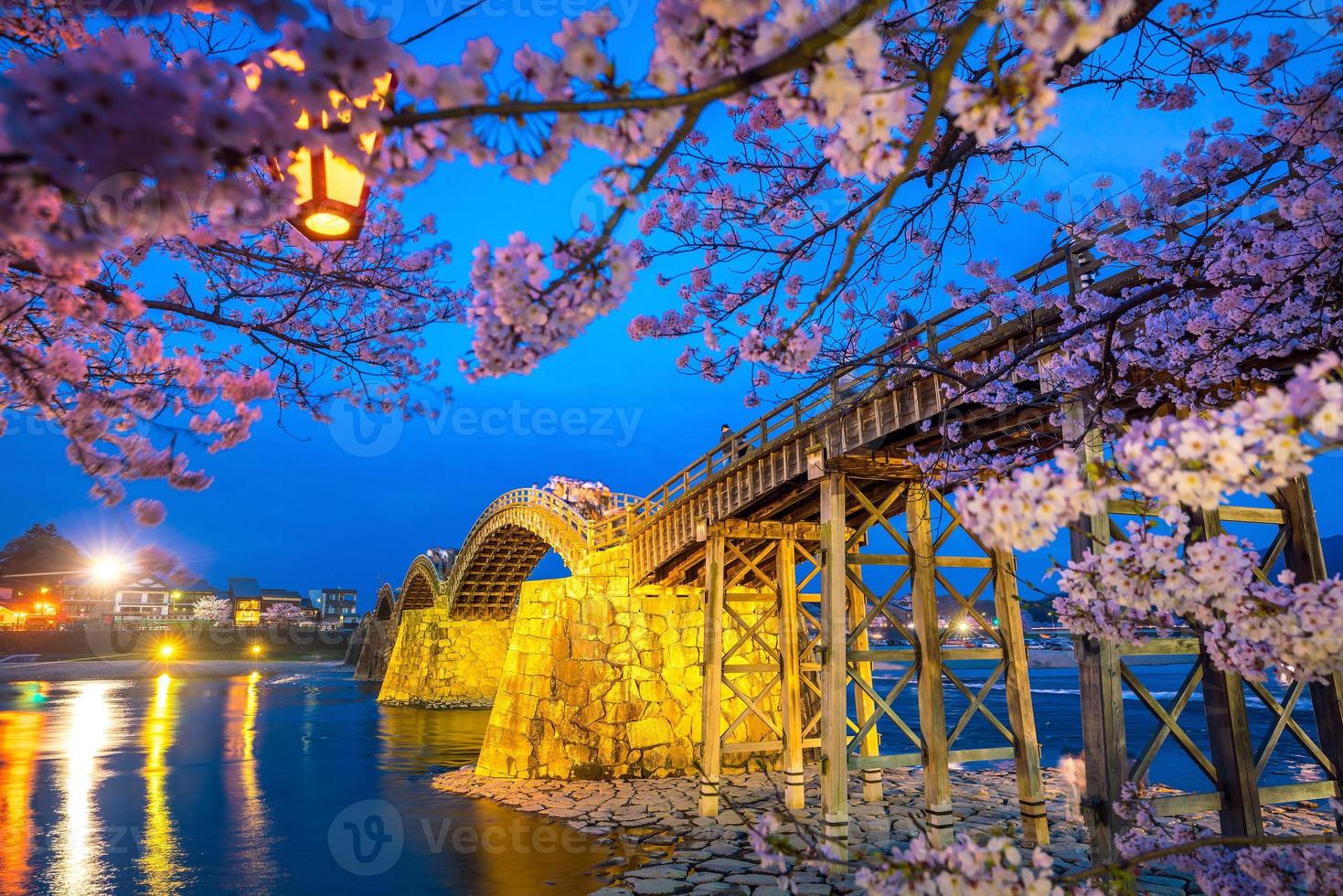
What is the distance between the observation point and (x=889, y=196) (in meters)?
2.00

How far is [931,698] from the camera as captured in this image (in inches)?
344

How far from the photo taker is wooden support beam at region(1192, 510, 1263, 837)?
572 centimetres

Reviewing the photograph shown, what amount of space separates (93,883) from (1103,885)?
35.3ft

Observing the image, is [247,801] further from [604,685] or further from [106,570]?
[106,570]

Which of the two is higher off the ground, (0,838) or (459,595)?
(459,595)

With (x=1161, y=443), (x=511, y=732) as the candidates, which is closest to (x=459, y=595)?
(x=511, y=732)

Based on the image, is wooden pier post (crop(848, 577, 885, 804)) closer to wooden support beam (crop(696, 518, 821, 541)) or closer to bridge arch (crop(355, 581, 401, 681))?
wooden support beam (crop(696, 518, 821, 541))

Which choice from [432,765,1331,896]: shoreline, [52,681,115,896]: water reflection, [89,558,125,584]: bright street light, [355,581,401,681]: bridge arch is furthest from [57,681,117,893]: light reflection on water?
[89,558,125,584]: bright street light

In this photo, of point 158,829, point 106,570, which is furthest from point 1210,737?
point 106,570

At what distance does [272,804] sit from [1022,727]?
510 inches

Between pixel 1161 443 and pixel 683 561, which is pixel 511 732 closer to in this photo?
pixel 683 561

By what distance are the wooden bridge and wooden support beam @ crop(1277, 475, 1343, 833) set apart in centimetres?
1

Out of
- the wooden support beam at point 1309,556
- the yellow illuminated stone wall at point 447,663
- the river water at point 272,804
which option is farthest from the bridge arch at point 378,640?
the wooden support beam at point 1309,556

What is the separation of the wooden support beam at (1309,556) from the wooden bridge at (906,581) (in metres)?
0.01
